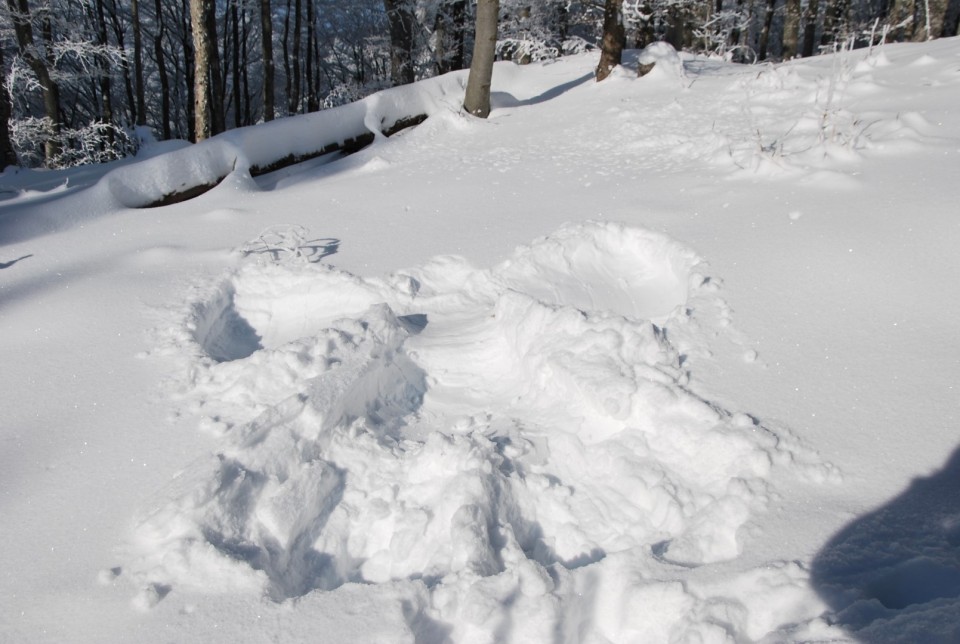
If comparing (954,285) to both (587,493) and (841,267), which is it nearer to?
(841,267)

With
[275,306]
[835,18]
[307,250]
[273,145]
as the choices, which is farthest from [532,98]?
[835,18]

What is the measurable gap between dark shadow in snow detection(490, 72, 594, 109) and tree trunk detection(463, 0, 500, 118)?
3.26 ft

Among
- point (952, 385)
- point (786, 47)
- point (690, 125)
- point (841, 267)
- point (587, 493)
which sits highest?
point (786, 47)

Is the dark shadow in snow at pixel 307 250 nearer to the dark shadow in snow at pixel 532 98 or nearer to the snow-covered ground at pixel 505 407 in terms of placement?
the snow-covered ground at pixel 505 407

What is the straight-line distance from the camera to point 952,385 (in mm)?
2453

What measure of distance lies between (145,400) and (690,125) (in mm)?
5815

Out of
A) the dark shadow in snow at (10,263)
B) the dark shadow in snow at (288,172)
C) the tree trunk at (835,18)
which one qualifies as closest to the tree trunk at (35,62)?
the dark shadow in snow at (288,172)

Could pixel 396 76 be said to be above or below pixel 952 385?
above

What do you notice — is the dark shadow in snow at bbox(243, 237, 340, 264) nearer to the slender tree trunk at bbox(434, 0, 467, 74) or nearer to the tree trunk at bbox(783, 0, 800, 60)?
the slender tree trunk at bbox(434, 0, 467, 74)

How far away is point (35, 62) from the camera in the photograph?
9.71 metres

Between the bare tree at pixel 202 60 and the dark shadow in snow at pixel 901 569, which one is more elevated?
the bare tree at pixel 202 60

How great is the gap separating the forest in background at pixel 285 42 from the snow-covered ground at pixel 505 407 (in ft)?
12.1

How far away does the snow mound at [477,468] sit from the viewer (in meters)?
1.88

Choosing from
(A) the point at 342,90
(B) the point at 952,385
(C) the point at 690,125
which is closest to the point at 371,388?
(B) the point at 952,385
